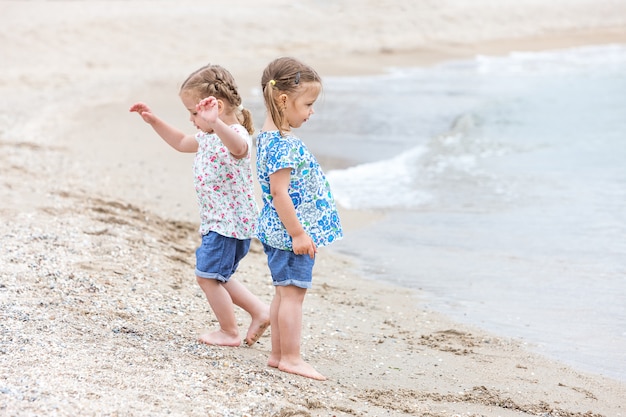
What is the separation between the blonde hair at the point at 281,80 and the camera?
3.65 meters

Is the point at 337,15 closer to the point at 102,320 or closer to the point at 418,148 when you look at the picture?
the point at 418,148

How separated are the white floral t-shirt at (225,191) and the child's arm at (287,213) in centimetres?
39

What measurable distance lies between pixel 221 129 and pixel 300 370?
1.10 m

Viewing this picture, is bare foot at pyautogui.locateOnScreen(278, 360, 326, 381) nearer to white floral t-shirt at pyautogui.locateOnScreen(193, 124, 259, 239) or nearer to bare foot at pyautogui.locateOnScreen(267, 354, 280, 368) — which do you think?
bare foot at pyautogui.locateOnScreen(267, 354, 280, 368)

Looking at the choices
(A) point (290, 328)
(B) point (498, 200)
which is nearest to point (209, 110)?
(A) point (290, 328)

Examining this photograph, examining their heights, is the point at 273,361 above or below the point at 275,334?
below

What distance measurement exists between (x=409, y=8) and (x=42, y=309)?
921 inches

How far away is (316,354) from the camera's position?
4219 mm

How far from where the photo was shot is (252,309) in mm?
4180

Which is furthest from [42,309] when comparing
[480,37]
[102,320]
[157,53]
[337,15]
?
[480,37]

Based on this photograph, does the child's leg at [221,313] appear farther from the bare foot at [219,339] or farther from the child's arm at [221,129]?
the child's arm at [221,129]

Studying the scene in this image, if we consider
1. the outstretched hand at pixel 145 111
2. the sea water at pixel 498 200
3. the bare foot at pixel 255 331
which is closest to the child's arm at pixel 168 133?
the outstretched hand at pixel 145 111

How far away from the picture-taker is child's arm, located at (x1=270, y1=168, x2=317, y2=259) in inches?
142

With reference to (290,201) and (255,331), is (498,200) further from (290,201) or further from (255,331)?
(290,201)
